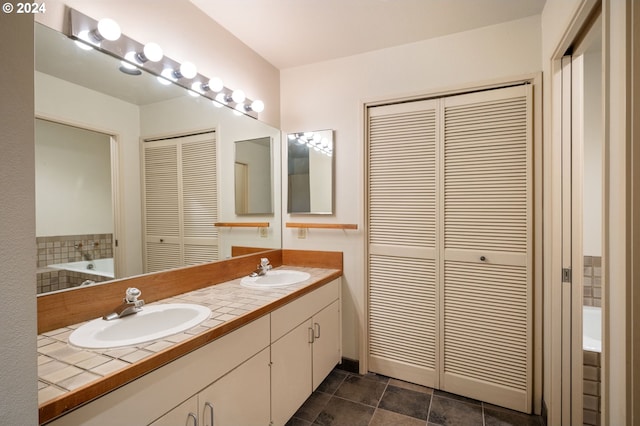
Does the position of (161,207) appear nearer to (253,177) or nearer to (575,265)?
(253,177)

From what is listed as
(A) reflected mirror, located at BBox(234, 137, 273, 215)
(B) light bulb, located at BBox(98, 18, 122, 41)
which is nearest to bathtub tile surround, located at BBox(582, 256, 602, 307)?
(A) reflected mirror, located at BBox(234, 137, 273, 215)

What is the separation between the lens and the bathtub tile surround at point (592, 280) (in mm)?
2184

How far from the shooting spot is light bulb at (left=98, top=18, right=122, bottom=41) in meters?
1.24

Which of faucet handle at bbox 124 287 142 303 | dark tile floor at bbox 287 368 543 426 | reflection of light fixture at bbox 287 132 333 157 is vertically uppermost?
reflection of light fixture at bbox 287 132 333 157

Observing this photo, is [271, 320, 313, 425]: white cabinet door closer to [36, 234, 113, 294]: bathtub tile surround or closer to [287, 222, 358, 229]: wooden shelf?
[287, 222, 358, 229]: wooden shelf

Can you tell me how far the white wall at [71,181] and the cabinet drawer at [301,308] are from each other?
0.93m

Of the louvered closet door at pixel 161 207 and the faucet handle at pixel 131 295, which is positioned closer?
the faucet handle at pixel 131 295

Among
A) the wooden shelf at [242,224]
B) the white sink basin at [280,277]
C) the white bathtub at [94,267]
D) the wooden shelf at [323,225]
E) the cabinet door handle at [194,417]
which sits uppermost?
the wooden shelf at [242,224]

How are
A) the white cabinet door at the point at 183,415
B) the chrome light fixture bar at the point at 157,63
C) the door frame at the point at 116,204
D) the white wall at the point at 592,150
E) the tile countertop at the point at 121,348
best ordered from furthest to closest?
the white wall at the point at 592,150
the door frame at the point at 116,204
the chrome light fixture bar at the point at 157,63
the white cabinet door at the point at 183,415
the tile countertop at the point at 121,348

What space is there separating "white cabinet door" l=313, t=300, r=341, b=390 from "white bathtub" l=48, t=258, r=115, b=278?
3.82 feet

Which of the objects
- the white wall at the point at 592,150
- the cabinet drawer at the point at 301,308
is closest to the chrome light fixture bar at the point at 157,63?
the cabinet drawer at the point at 301,308

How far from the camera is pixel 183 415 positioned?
1016 mm

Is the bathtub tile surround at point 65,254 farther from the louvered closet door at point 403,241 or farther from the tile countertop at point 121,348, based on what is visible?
the louvered closet door at point 403,241

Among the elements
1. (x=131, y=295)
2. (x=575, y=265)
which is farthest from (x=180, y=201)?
(x=575, y=265)
